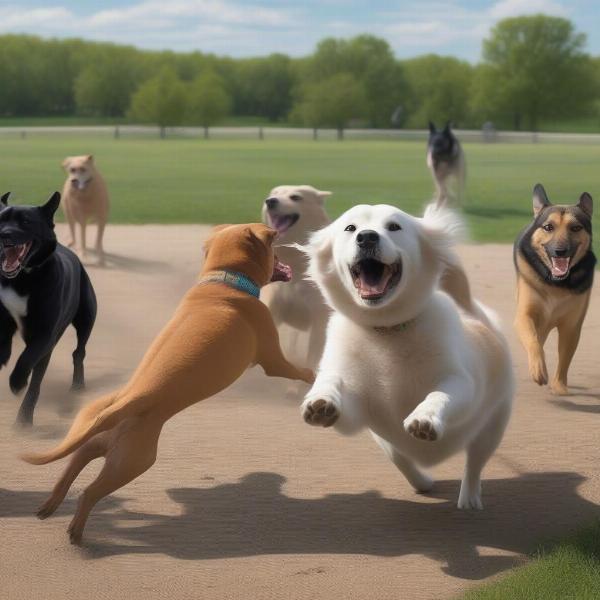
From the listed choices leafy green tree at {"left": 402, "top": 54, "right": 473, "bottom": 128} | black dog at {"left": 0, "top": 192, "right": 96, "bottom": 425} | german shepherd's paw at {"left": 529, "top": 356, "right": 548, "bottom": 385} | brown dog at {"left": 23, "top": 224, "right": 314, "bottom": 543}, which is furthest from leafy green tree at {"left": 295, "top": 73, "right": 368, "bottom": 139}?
brown dog at {"left": 23, "top": 224, "right": 314, "bottom": 543}

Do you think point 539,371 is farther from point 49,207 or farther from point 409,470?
point 49,207

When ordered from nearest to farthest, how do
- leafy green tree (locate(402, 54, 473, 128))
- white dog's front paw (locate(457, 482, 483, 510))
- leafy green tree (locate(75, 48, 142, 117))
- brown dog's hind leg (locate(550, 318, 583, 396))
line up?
white dog's front paw (locate(457, 482, 483, 510)) < brown dog's hind leg (locate(550, 318, 583, 396)) < leafy green tree (locate(402, 54, 473, 128)) < leafy green tree (locate(75, 48, 142, 117))

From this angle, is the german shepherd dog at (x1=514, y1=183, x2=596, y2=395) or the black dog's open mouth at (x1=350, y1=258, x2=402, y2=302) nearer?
the black dog's open mouth at (x1=350, y1=258, x2=402, y2=302)

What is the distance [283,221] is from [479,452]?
3.57m

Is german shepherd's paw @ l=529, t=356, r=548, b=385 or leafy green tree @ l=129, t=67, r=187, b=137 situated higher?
german shepherd's paw @ l=529, t=356, r=548, b=385

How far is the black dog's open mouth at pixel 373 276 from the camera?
16.1 feet

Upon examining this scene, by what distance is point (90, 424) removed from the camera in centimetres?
509

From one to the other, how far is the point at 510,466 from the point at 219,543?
2.04m

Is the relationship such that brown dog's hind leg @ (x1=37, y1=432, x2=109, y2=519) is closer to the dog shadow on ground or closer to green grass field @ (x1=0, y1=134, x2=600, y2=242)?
the dog shadow on ground

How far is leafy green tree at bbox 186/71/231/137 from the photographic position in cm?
9850

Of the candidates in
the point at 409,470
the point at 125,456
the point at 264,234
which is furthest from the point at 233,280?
the point at 409,470

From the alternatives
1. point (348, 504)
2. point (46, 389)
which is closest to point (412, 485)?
point (348, 504)

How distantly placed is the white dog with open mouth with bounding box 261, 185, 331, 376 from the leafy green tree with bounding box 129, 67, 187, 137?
8887cm

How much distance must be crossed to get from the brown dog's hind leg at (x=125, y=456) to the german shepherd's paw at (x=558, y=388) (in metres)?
4.18
